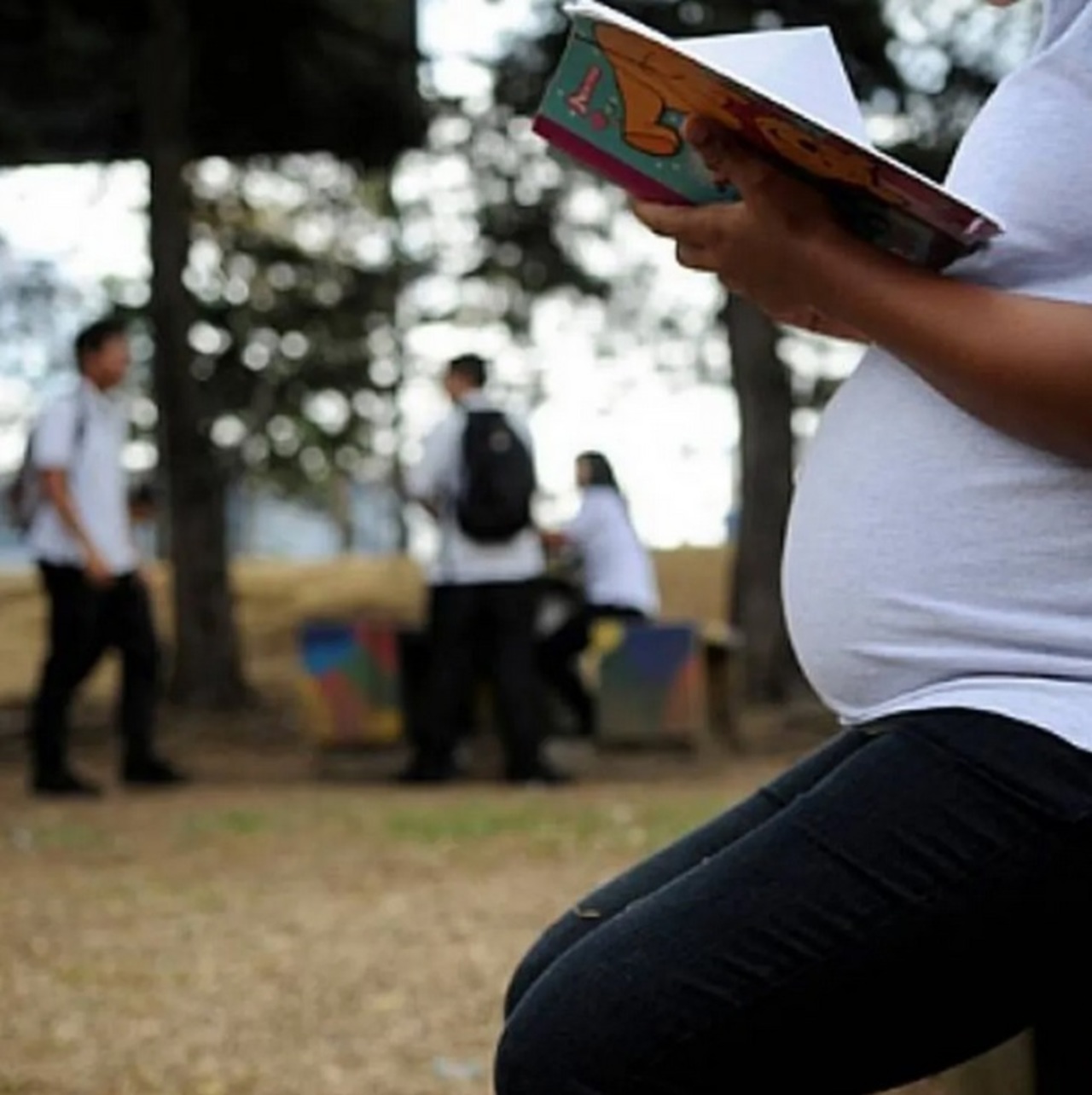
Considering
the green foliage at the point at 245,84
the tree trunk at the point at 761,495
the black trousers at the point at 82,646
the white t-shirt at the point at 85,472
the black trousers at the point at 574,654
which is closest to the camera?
the white t-shirt at the point at 85,472

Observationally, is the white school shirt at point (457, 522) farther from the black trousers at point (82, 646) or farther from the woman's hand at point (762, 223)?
the woman's hand at point (762, 223)

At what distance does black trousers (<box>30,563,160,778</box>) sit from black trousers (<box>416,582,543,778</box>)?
1179mm

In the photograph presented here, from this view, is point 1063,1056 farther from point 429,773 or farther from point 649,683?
point 649,683

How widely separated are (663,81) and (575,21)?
0.09 metres

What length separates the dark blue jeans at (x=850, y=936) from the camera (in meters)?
1.62

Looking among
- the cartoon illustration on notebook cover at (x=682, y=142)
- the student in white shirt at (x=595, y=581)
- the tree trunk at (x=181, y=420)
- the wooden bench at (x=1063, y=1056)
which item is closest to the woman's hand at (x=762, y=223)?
the cartoon illustration on notebook cover at (x=682, y=142)

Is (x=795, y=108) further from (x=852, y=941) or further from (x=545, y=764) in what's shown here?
(x=545, y=764)

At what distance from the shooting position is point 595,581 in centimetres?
1187

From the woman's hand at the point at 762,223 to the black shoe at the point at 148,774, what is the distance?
314 inches

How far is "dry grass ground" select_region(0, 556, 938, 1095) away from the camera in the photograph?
428 cm

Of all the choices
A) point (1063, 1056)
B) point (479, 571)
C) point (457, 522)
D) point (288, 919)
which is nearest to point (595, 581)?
point (479, 571)

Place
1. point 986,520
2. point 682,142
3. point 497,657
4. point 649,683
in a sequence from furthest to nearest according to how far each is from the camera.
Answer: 1. point 649,683
2. point 497,657
3. point 682,142
4. point 986,520

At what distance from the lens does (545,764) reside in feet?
31.8

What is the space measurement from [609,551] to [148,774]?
308cm
